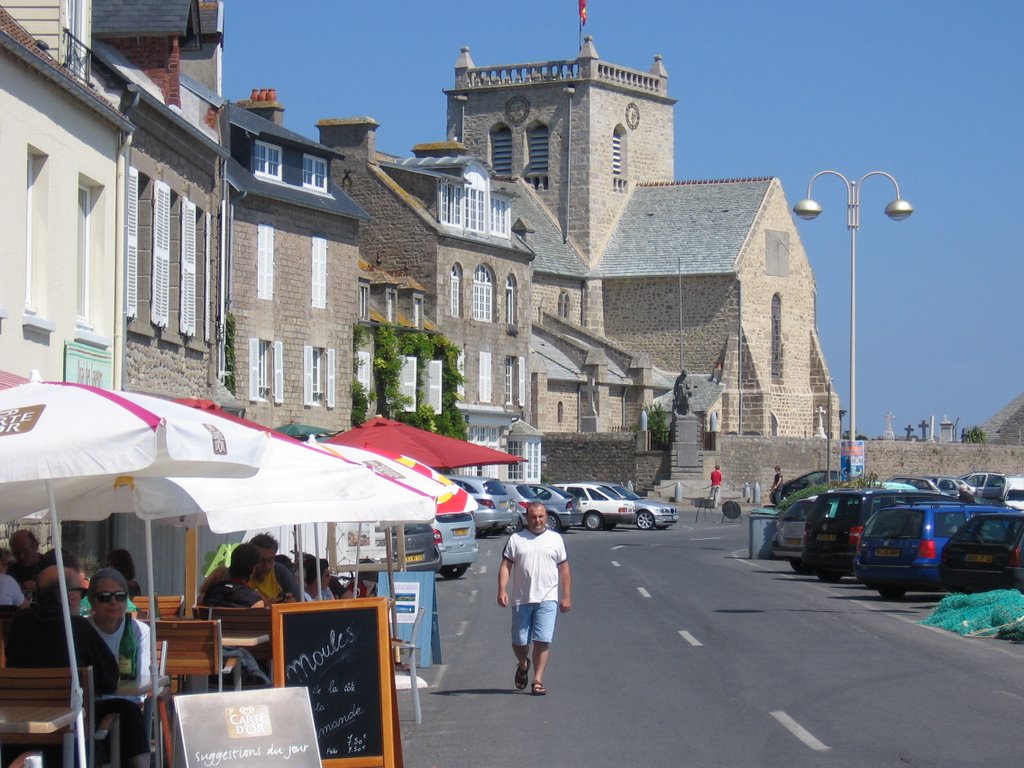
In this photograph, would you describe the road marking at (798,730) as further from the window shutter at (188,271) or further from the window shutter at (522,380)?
the window shutter at (522,380)

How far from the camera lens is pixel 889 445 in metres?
73.4

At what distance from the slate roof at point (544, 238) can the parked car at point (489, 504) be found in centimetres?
3139

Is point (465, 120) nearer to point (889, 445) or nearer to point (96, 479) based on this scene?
point (889, 445)

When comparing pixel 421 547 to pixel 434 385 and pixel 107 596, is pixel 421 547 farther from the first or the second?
pixel 434 385

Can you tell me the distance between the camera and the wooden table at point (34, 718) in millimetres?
7410

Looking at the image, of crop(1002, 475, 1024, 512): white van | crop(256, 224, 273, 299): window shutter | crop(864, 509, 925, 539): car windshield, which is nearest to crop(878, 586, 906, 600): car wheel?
crop(864, 509, 925, 539): car windshield

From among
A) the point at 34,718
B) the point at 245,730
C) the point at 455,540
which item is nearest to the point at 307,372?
the point at 455,540

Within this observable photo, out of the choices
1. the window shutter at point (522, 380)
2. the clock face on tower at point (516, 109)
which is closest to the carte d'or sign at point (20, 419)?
the window shutter at point (522, 380)

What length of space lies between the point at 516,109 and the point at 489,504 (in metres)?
43.7

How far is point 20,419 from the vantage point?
719 cm

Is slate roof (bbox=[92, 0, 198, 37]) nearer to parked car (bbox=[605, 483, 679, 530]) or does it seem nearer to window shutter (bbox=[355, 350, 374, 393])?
window shutter (bbox=[355, 350, 374, 393])

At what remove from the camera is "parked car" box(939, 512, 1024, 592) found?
65.3 feet

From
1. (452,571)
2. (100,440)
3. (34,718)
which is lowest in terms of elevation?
(452,571)

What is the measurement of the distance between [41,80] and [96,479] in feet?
25.6
